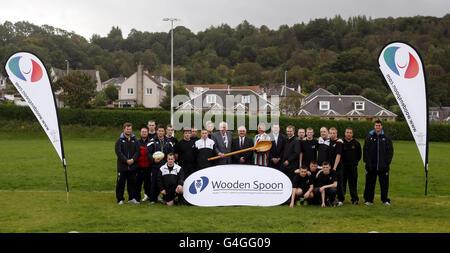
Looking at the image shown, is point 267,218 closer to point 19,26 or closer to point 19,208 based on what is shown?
point 19,208

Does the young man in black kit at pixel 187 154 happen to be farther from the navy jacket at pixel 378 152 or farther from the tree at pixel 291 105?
the tree at pixel 291 105

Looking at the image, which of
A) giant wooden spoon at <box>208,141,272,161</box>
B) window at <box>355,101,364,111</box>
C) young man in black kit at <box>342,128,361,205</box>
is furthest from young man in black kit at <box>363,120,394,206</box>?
window at <box>355,101,364,111</box>

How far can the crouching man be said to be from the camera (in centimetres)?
977

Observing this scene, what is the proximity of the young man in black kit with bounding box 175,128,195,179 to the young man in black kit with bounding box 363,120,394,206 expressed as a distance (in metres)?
4.13

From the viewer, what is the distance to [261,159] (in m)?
10.6

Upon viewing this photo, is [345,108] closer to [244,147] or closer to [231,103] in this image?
[231,103]

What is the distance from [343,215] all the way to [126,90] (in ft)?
228

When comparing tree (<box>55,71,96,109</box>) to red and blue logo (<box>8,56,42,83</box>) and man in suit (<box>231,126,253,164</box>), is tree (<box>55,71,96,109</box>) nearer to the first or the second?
red and blue logo (<box>8,56,42,83</box>)

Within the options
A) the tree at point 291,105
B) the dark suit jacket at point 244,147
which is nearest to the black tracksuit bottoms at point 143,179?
the dark suit jacket at point 244,147

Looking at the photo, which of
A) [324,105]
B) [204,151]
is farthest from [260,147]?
[324,105]

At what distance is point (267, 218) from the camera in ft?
27.4

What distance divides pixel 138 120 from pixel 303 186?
118 feet

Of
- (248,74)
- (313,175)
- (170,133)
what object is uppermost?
(248,74)
